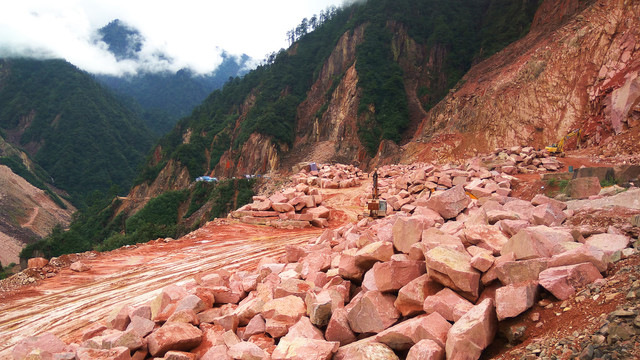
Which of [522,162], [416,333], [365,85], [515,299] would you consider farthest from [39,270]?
[365,85]

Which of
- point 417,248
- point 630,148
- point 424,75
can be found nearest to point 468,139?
point 630,148

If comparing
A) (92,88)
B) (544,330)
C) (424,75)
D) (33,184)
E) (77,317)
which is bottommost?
(77,317)

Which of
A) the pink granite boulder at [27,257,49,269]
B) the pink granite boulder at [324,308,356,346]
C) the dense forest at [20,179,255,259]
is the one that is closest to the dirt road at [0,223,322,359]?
the pink granite boulder at [27,257,49,269]

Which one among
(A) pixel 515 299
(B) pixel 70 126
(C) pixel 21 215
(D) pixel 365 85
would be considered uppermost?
(B) pixel 70 126

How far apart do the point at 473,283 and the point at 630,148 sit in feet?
58.8

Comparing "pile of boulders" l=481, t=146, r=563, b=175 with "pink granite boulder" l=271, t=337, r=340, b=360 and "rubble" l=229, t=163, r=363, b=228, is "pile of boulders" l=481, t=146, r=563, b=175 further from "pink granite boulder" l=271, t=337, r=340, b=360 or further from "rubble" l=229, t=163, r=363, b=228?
"pink granite boulder" l=271, t=337, r=340, b=360

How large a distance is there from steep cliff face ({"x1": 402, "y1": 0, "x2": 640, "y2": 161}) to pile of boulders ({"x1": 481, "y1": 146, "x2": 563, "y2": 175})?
16.2 feet

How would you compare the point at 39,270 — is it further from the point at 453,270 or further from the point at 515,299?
the point at 515,299

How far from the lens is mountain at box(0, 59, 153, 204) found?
89812 millimetres

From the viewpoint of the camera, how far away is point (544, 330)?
247 cm

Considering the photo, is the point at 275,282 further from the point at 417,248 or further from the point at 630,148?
the point at 630,148

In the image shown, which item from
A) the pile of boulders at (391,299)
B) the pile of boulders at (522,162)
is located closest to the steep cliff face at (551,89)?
the pile of boulders at (522,162)

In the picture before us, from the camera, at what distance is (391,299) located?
341cm

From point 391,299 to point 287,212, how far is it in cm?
890
